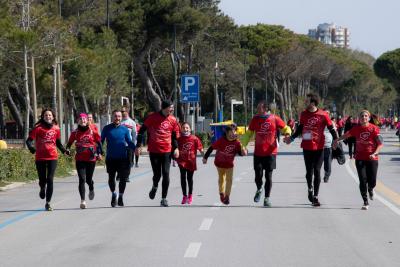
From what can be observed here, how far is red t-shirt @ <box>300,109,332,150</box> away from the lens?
1603 cm

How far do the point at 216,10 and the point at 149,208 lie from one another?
6198cm

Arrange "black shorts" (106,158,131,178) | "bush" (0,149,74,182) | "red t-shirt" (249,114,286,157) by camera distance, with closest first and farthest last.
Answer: "red t-shirt" (249,114,286,157) < "black shorts" (106,158,131,178) < "bush" (0,149,74,182)

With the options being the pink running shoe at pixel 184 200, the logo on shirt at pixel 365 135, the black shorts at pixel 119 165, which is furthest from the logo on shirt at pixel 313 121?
the black shorts at pixel 119 165

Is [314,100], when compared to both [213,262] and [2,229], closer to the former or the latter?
[2,229]

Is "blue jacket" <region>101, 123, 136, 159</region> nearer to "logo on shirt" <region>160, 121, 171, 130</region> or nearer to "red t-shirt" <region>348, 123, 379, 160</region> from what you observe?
"logo on shirt" <region>160, 121, 171, 130</region>

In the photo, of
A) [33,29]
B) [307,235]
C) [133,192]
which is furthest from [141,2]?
[307,235]

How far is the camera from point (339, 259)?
10023 mm

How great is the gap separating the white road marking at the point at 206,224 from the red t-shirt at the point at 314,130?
2.81 m

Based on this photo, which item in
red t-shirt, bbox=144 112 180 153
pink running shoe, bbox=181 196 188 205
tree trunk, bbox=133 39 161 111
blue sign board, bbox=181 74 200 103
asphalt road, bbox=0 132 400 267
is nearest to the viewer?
asphalt road, bbox=0 132 400 267

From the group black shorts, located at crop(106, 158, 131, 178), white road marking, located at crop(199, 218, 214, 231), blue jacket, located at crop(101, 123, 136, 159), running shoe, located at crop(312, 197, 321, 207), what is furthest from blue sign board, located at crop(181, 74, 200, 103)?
white road marking, located at crop(199, 218, 214, 231)

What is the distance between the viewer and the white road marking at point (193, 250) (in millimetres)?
10281

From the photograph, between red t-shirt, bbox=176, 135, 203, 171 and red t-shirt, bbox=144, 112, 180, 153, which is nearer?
red t-shirt, bbox=144, 112, 180, 153

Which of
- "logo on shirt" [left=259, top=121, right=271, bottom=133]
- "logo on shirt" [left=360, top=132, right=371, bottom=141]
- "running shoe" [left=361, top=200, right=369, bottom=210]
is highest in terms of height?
"logo on shirt" [left=259, top=121, right=271, bottom=133]

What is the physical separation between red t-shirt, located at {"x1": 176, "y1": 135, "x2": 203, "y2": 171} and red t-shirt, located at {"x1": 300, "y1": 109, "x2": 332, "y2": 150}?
1.99 m
